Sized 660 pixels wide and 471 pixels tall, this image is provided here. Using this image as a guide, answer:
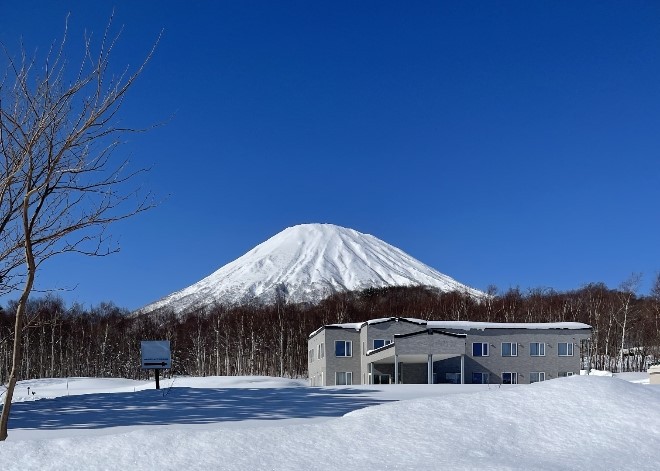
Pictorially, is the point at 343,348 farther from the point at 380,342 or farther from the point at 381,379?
the point at 381,379

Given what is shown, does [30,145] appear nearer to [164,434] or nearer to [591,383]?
[164,434]

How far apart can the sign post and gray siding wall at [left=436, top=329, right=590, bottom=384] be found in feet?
54.0

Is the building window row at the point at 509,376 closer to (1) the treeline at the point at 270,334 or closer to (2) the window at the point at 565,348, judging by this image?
(2) the window at the point at 565,348

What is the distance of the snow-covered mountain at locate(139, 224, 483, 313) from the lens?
391 feet

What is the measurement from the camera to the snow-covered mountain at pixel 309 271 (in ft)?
391

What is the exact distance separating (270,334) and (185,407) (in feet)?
159

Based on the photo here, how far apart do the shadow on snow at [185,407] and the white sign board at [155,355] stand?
5.71m

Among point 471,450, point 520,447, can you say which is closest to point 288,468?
point 471,450

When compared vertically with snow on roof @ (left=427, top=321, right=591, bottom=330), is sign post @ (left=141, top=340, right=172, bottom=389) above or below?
below

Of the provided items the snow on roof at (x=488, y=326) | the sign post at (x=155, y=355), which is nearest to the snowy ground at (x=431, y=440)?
the sign post at (x=155, y=355)

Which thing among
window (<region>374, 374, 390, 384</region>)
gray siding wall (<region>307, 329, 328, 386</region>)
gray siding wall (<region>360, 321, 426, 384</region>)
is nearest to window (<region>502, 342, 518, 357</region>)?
gray siding wall (<region>360, 321, 426, 384</region>)

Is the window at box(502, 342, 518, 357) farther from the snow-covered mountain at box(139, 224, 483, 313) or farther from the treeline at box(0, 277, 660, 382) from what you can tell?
the snow-covered mountain at box(139, 224, 483, 313)

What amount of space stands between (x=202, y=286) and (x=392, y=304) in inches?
2592

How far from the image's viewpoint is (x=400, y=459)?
271 inches
